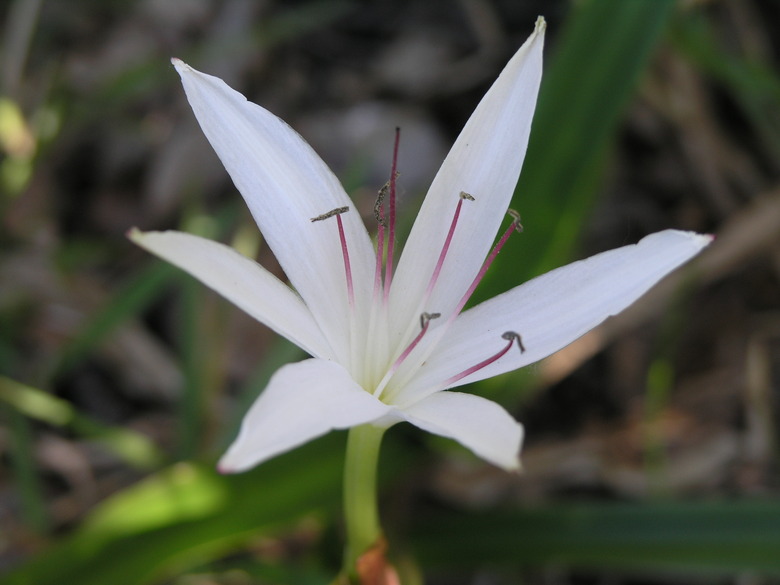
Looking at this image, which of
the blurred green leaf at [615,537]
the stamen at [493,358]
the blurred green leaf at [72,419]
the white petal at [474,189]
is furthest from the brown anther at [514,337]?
the blurred green leaf at [72,419]

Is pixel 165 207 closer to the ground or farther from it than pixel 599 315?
farther from it

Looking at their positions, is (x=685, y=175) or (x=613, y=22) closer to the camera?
(x=613, y=22)

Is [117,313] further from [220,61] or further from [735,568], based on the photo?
[735,568]

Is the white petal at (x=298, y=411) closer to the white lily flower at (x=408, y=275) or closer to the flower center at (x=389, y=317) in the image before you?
the white lily flower at (x=408, y=275)

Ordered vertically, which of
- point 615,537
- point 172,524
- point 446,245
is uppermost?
point 446,245

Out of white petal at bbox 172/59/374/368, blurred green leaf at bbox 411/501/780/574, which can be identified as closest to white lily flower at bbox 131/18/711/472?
white petal at bbox 172/59/374/368

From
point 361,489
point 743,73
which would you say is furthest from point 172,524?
point 743,73

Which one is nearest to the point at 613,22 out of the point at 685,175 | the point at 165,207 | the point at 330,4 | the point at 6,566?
the point at 685,175

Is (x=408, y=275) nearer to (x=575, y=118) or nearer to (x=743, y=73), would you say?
(x=575, y=118)
